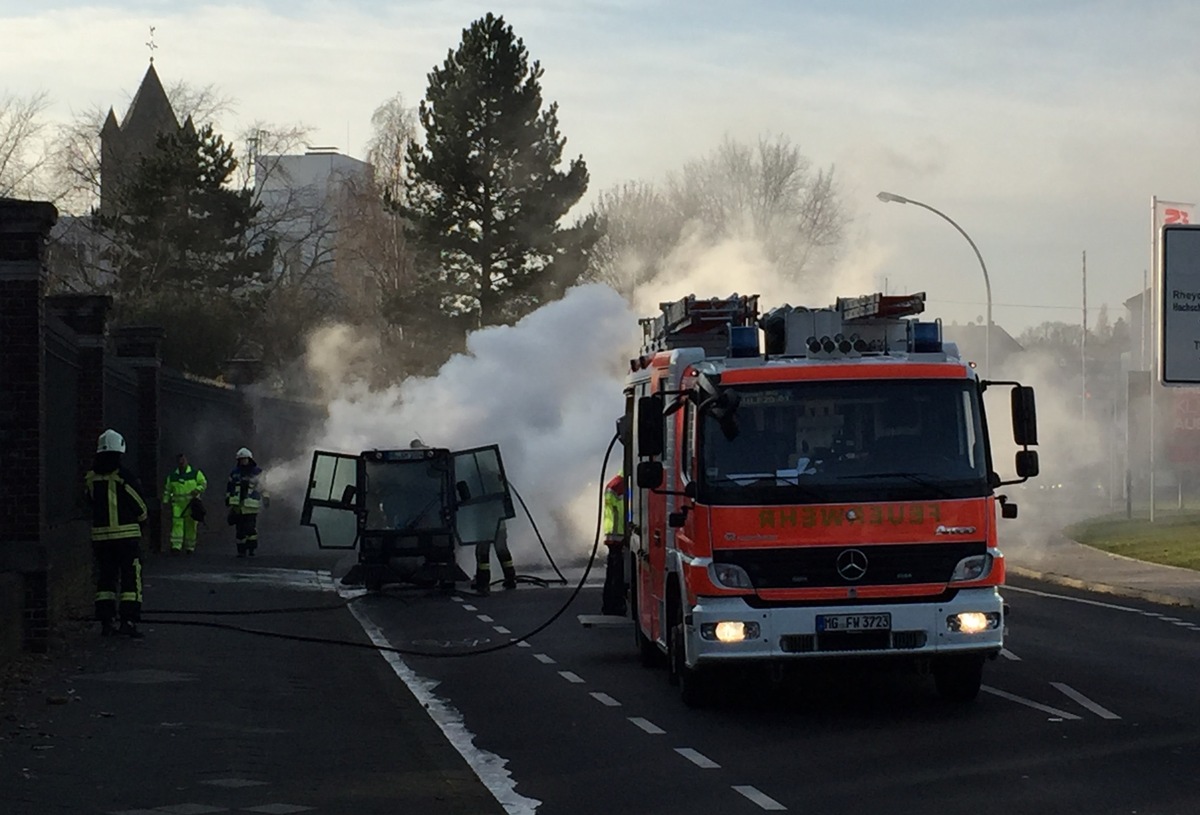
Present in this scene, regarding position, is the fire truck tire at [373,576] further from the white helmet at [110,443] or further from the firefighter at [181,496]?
the white helmet at [110,443]

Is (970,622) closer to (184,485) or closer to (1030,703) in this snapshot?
(1030,703)

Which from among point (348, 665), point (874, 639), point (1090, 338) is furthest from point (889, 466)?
point (1090, 338)

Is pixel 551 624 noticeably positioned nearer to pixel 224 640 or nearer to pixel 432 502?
pixel 224 640

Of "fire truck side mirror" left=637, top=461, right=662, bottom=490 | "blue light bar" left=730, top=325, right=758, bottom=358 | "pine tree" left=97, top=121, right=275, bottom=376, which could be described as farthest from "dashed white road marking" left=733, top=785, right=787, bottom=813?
"pine tree" left=97, top=121, right=275, bottom=376

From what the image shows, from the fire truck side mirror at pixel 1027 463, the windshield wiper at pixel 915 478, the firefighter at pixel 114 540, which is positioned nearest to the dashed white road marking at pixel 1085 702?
the fire truck side mirror at pixel 1027 463

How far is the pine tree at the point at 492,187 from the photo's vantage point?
207 ft

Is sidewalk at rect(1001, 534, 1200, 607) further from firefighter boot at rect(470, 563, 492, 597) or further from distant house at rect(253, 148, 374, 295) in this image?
distant house at rect(253, 148, 374, 295)

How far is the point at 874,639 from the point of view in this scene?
12438 mm

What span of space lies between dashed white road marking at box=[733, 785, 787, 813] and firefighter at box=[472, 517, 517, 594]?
15335 millimetres

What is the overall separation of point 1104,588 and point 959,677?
572 inches

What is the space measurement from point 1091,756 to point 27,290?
389 inches

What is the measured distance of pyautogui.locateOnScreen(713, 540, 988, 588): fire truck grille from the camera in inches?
491

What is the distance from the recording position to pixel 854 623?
40.7 feet

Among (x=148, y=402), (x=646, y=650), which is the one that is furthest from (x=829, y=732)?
(x=148, y=402)
